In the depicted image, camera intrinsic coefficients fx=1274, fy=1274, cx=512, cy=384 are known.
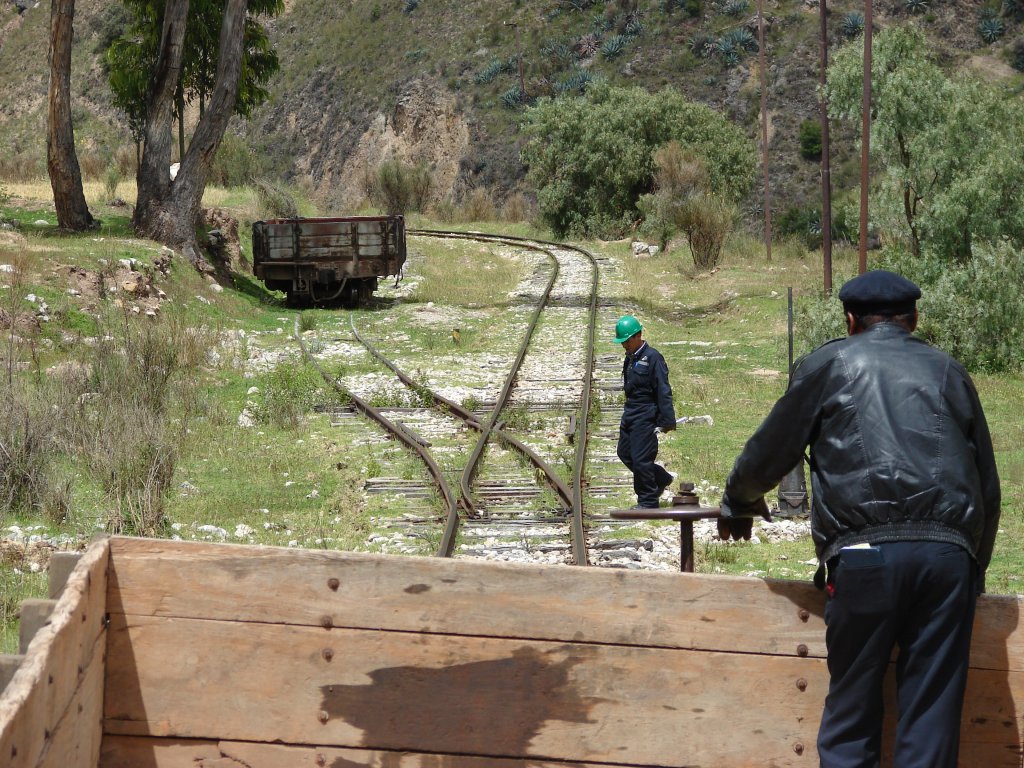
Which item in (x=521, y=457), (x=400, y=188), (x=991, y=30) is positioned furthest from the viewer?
(x=991, y=30)

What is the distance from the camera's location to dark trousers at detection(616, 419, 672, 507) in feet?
30.5

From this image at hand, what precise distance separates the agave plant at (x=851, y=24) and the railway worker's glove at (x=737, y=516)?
67979 mm

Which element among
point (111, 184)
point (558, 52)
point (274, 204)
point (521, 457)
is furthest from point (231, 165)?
point (558, 52)

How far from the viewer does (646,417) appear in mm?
9367

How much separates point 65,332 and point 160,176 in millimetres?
8050

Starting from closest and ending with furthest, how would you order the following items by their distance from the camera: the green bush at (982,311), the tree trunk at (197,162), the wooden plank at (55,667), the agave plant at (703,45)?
the wooden plank at (55,667)
the green bush at (982,311)
the tree trunk at (197,162)
the agave plant at (703,45)

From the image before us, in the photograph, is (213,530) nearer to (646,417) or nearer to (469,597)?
(646,417)

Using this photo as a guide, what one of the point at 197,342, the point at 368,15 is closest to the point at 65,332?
the point at 197,342

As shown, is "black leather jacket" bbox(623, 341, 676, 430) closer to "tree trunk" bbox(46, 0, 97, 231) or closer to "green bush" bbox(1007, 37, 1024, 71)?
"tree trunk" bbox(46, 0, 97, 231)

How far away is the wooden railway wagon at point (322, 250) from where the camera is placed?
923 inches

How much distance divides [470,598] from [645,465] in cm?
559

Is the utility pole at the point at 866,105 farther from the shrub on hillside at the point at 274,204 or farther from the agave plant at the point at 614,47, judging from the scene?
the agave plant at the point at 614,47

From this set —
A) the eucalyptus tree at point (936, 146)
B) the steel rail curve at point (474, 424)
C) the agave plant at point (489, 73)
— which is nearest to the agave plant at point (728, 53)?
the agave plant at point (489, 73)

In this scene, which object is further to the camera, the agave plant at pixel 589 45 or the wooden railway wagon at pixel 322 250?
the agave plant at pixel 589 45
